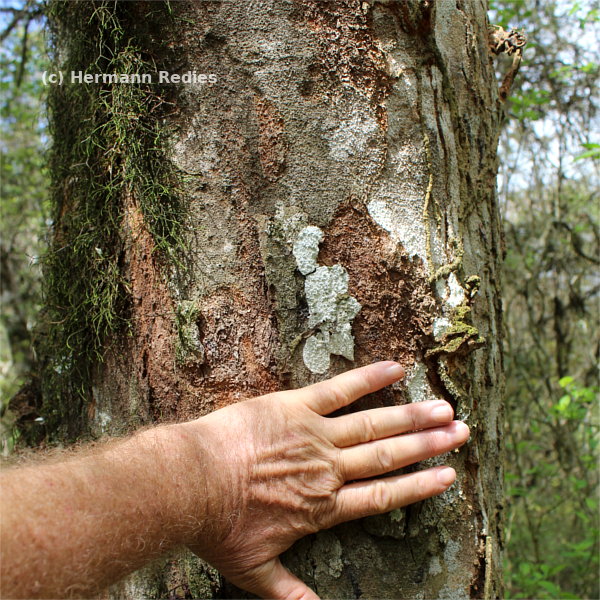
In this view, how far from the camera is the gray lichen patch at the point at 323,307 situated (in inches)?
46.6

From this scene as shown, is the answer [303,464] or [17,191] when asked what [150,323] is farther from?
[17,191]

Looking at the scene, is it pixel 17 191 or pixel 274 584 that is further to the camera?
pixel 17 191

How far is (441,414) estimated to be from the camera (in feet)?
3.77

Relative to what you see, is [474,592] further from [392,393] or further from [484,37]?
[484,37]

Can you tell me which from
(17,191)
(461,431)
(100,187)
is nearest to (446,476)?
(461,431)

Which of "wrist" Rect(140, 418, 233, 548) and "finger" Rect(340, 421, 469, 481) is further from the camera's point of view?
"finger" Rect(340, 421, 469, 481)

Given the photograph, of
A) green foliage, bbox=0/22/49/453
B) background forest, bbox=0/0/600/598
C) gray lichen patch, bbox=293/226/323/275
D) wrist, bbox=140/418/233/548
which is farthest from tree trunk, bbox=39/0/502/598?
green foliage, bbox=0/22/49/453

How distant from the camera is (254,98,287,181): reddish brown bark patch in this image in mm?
1213

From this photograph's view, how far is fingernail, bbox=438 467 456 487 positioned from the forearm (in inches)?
20.0

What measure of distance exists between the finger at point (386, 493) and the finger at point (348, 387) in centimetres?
19

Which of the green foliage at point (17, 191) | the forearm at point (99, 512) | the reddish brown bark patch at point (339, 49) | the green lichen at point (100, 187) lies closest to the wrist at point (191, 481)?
the forearm at point (99, 512)

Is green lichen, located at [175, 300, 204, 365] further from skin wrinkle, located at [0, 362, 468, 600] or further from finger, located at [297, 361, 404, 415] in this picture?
finger, located at [297, 361, 404, 415]

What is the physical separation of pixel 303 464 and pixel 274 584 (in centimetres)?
26

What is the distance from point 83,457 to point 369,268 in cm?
72
